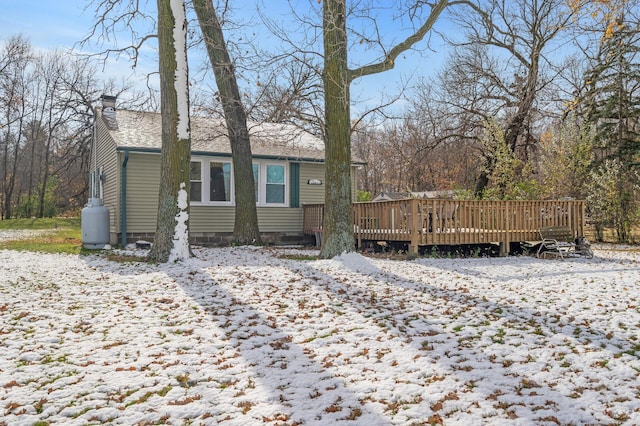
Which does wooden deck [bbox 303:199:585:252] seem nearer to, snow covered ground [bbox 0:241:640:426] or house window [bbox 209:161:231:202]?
snow covered ground [bbox 0:241:640:426]

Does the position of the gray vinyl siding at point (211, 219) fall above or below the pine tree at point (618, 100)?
below

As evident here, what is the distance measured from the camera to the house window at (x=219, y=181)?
46.3 feet

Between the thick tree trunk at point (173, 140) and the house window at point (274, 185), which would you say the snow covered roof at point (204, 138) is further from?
the thick tree trunk at point (173, 140)

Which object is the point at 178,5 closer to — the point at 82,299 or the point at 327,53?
the point at 327,53

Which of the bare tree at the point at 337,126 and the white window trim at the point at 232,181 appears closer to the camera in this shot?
the bare tree at the point at 337,126

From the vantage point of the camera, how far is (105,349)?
13.1 feet

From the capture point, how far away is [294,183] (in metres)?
15.0

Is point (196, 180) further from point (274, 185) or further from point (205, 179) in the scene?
point (274, 185)

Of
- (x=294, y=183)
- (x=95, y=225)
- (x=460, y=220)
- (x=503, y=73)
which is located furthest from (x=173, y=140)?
(x=503, y=73)

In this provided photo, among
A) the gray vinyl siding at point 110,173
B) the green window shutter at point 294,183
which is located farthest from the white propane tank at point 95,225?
the green window shutter at point 294,183

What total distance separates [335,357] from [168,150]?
20.5ft

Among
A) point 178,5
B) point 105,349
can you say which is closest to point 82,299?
point 105,349

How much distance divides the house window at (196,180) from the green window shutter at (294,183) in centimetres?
275

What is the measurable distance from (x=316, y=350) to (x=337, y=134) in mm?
5935
